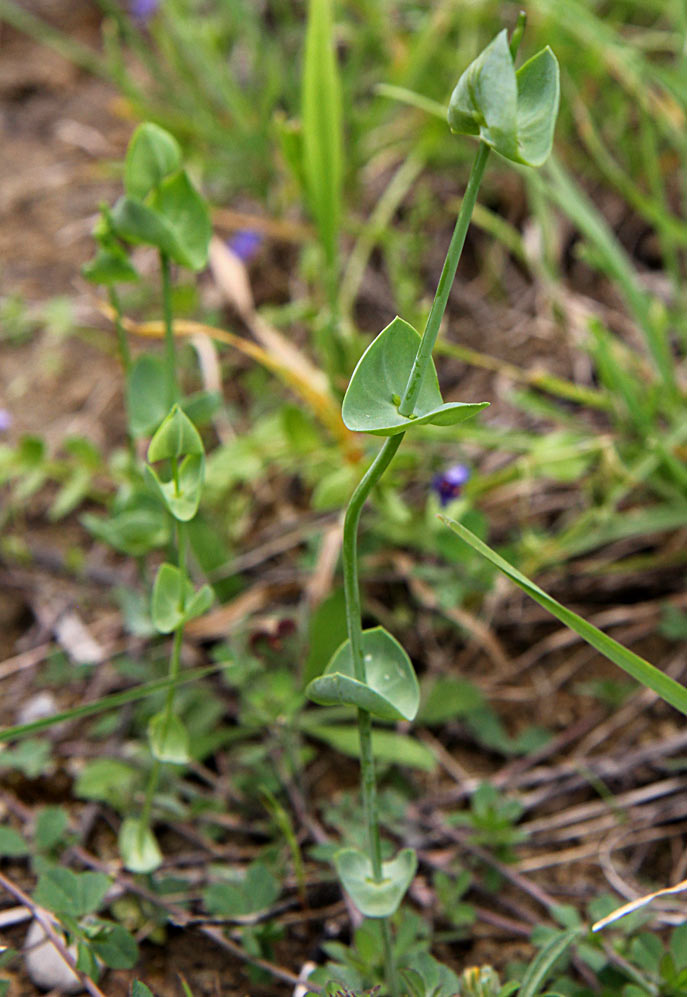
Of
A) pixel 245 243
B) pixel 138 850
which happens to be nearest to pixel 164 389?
pixel 138 850

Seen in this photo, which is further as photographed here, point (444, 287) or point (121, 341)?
point (121, 341)

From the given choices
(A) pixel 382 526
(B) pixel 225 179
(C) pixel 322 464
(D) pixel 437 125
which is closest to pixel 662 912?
(A) pixel 382 526

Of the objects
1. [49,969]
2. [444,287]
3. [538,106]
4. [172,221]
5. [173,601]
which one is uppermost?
[538,106]

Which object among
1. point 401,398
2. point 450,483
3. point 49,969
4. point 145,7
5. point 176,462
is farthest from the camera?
point 145,7

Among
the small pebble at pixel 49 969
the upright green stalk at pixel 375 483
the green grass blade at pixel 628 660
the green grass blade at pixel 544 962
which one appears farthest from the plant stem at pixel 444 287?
the small pebble at pixel 49 969

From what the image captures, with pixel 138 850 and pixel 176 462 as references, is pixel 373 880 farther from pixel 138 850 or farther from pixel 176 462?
pixel 176 462

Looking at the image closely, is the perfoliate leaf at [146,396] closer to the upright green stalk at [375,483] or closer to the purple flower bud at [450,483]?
the upright green stalk at [375,483]

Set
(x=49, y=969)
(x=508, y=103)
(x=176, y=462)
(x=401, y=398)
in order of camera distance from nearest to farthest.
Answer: (x=508, y=103) → (x=401, y=398) → (x=176, y=462) → (x=49, y=969)

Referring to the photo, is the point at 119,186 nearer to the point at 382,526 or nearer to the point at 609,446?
the point at 382,526
